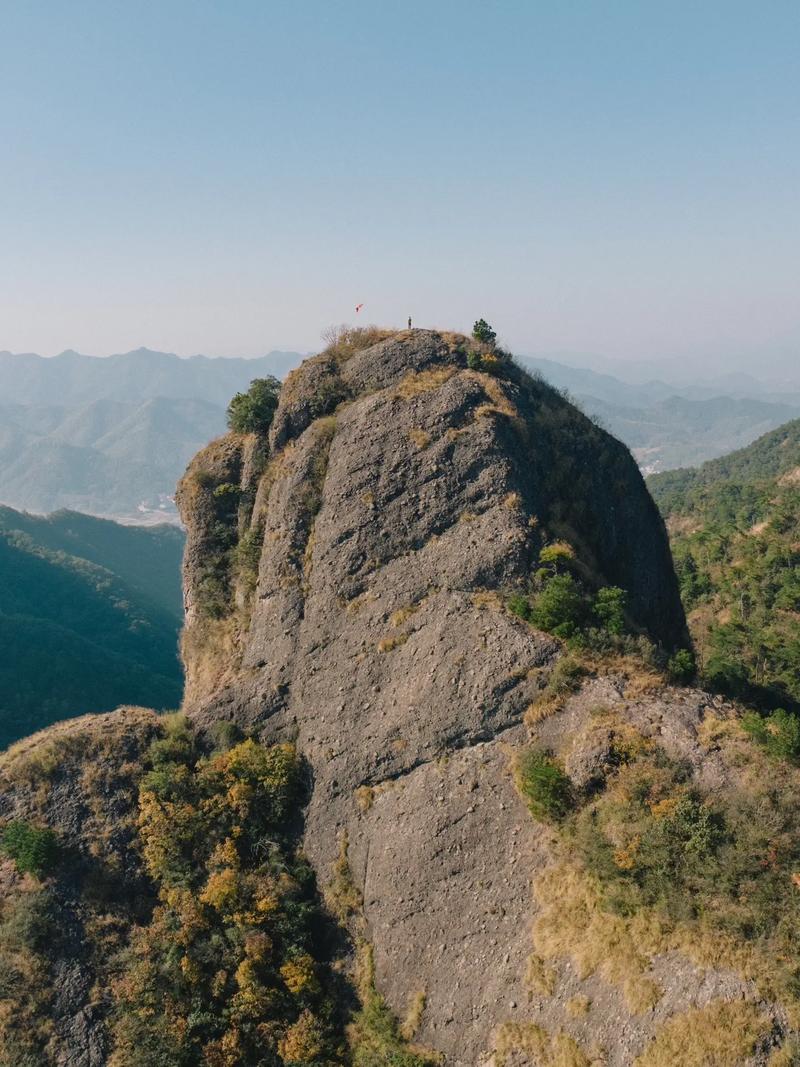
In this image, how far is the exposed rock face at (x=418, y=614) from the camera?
21.1 meters

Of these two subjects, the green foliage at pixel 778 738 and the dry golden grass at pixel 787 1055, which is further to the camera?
the green foliage at pixel 778 738

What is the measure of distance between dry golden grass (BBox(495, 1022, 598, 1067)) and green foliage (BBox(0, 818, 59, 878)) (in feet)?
59.4

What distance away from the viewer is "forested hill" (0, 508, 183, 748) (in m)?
96.0

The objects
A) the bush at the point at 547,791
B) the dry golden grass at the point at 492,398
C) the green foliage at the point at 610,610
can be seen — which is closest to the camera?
the bush at the point at 547,791

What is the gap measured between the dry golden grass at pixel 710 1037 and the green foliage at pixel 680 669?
10.8 metres

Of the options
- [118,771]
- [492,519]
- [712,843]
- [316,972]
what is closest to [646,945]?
[712,843]

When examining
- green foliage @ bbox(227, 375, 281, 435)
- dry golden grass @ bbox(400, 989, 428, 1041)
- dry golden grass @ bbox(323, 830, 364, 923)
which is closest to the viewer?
dry golden grass @ bbox(400, 989, 428, 1041)

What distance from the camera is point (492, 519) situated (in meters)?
28.9

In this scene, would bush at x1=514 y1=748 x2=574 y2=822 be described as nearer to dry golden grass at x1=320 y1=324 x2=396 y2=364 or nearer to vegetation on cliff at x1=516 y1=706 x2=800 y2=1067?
vegetation on cliff at x1=516 y1=706 x2=800 y2=1067

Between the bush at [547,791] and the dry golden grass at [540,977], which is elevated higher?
the bush at [547,791]

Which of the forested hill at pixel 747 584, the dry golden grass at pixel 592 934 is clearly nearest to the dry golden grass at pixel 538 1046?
the dry golden grass at pixel 592 934

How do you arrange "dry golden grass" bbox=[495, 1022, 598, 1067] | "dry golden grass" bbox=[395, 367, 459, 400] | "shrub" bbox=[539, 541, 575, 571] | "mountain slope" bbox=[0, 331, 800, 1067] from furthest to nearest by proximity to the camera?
1. "dry golden grass" bbox=[395, 367, 459, 400]
2. "shrub" bbox=[539, 541, 575, 571]
3. "mountain slope" bbox=[0, 331, 800, 1067]
4. "dry golden grass" bbox=[495, 1022, 598, 1067]

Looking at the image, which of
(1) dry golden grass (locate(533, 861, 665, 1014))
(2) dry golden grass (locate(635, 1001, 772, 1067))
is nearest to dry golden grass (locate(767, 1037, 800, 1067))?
(2) dry golden grass (locate(635, 1001, 772, 1067))

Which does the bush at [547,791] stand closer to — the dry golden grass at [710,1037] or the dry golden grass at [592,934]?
the dry golden grass at [592,934]
